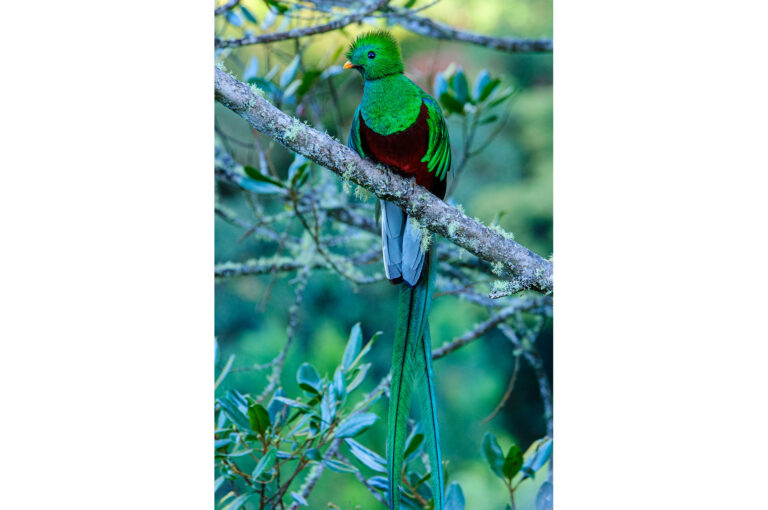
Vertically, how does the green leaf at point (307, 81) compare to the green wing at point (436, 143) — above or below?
above

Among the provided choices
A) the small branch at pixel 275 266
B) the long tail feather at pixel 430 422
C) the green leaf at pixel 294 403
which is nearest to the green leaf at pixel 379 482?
the long tail feather at pixel 430 422

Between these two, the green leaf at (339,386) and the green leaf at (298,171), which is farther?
the green leaf at (298,171)

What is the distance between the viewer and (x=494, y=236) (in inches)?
62.3

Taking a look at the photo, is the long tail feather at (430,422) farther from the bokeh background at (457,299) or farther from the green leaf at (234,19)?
the green leaf at (234,19)

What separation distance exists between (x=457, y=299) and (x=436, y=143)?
469 mm

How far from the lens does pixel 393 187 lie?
158 centimetres

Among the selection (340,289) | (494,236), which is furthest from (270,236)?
(494,236)

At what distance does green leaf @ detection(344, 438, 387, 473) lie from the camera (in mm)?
1599

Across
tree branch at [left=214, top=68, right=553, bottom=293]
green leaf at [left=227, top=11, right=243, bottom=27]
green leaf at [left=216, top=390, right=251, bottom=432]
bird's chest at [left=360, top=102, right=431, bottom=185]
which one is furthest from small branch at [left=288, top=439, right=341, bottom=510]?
green leaf at [left=227, top=11, right=243, bottom=27]

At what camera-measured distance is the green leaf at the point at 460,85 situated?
5.77 feet

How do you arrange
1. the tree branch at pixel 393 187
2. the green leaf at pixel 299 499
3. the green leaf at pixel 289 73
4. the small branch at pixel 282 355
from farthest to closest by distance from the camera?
the green leaf at pixel 289 73 < the small branch at pixel 282 355 < the green leaf at pixel 299 499 < the tree branch at pixel 393 187

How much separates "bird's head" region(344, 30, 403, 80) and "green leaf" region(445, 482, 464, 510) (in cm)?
103
